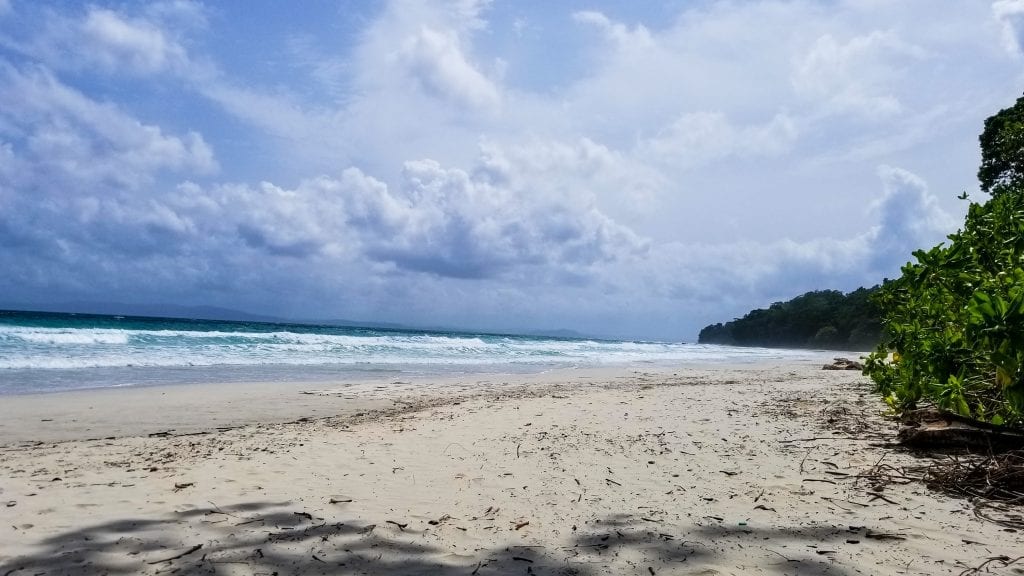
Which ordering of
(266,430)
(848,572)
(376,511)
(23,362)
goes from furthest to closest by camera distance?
(23,362), (266,430), (376,511), (848,572)

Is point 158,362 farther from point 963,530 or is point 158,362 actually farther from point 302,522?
point 963,530

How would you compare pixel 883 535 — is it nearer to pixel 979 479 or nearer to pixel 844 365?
pixel 979 479

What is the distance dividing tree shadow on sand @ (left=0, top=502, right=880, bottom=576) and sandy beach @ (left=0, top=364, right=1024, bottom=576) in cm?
1

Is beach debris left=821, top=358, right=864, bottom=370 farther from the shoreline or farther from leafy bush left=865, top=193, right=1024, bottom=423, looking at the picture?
leafy bush left=865, top=193, right=1024, bottom=423

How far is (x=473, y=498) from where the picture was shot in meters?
3.98

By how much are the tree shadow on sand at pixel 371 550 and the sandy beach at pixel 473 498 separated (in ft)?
0.05

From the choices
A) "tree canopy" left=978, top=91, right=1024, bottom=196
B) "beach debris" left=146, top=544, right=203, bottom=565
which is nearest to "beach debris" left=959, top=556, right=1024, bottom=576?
"beach debris" left=146, top=544, right=203, bottom=565

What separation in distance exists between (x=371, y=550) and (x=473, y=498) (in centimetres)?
105

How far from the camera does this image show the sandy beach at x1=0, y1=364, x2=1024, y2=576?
9.56 feet

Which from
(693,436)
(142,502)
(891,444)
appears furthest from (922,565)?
(142,502)

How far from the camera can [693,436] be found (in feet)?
19.6

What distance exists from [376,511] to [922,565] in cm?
298

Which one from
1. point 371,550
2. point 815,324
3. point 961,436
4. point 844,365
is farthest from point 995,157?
point 815,324

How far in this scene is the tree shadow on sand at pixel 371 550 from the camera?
280cm
